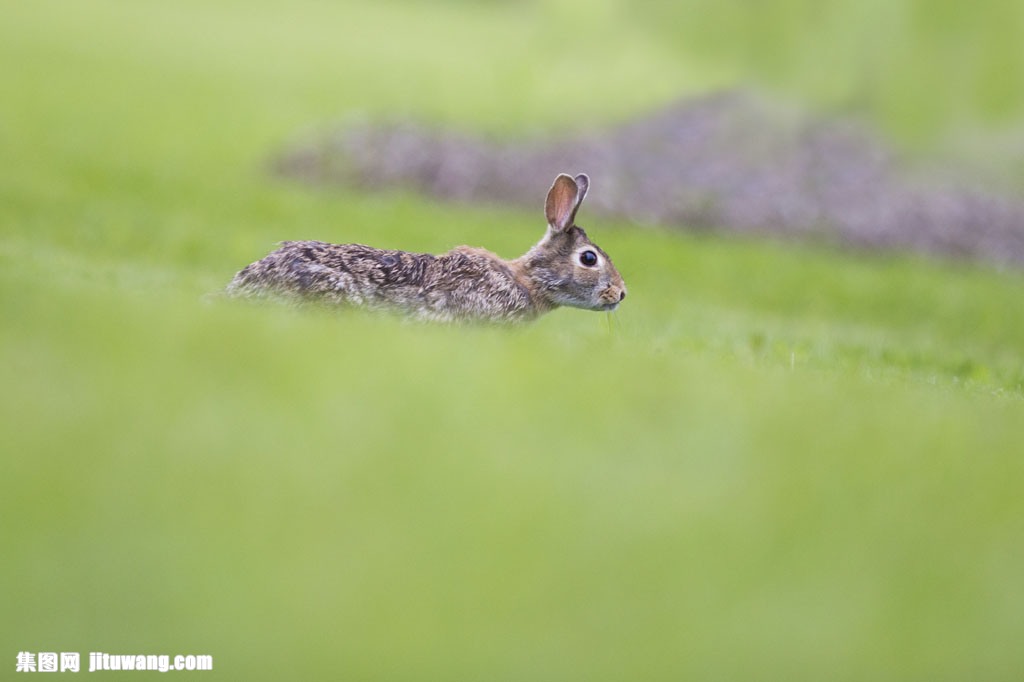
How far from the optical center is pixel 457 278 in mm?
7156

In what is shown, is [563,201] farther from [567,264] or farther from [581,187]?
[567,264]

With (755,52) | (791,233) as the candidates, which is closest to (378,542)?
(755,52)

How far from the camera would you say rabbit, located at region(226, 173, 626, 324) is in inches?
262

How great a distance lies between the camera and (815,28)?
1320 cm

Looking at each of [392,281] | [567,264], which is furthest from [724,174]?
[392,281]

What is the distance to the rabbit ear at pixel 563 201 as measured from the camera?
25.0 feet

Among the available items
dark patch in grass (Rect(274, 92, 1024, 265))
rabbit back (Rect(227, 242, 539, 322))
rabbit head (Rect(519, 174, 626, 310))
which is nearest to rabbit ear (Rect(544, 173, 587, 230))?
rabbit head (Rect(519, 174, 626, 310))

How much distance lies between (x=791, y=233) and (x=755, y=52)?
257 inches

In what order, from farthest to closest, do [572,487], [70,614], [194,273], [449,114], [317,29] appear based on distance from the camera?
[317,29] < [449,114] < [194,273] < [572,487] < [70,614]

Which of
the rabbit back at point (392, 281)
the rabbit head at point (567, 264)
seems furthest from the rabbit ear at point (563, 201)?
the rabbit back at point (392, 281)

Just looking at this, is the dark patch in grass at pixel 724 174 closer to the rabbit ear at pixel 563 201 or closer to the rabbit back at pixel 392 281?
the rabbit ear at pixel 563 201

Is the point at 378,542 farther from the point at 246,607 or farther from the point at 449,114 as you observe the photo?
the point at 449,114

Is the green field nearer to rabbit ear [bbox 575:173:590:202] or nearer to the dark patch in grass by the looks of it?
rabbit ear [bbox 575:173:590:202]

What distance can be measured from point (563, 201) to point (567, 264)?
390 millimetres
